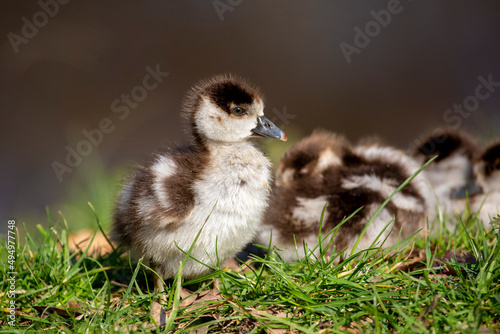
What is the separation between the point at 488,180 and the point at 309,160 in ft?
4.91

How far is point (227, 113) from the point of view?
2461 millimetres

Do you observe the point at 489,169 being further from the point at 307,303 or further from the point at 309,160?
the point at 307,303

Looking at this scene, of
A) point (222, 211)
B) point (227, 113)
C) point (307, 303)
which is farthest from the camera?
point (227, 113)

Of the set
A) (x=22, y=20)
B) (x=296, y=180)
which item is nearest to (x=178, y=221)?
(x=296, y=180)

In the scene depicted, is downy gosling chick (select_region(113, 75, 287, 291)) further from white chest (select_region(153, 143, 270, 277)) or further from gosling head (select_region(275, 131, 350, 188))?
gosling head (select_region(275, 131, 350, 188))

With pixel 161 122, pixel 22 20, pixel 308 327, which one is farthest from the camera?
pixel 161 122

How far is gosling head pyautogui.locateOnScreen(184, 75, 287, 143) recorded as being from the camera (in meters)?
2.44

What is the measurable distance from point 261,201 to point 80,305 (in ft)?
3.12

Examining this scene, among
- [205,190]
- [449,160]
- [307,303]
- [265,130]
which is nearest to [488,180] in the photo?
[449,160]

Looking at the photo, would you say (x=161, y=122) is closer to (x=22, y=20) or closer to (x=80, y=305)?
(x=22, y=20)

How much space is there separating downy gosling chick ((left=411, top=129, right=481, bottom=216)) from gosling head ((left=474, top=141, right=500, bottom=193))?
0.28ft

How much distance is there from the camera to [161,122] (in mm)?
8102

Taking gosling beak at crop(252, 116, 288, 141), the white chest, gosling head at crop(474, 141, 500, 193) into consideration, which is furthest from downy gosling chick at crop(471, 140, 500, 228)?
the white chest

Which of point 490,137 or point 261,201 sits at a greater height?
point 490,137
